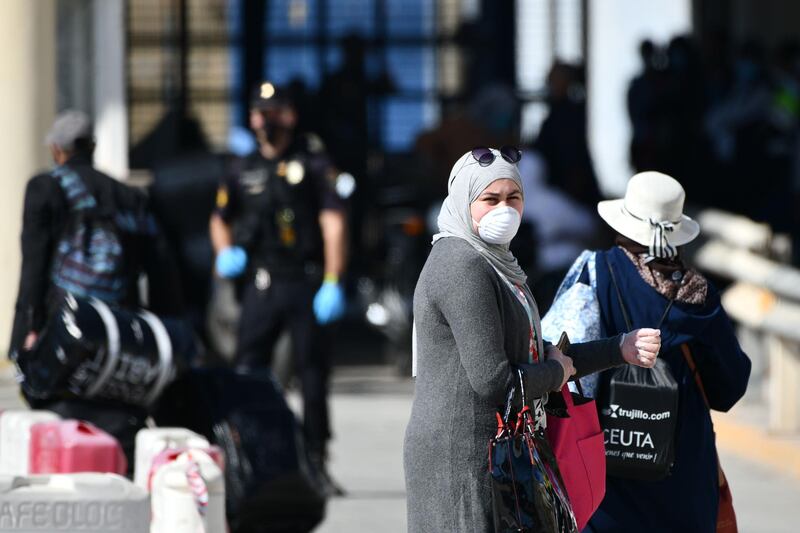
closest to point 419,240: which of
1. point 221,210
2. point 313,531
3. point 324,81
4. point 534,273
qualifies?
point 534,273

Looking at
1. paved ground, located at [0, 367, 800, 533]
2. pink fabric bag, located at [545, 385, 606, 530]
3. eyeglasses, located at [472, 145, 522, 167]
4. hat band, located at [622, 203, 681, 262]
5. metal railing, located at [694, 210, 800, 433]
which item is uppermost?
eyeglasses, located at [472, 145, 522, 167]

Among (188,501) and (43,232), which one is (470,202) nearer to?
(188,501)

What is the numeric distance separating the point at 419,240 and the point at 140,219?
21.2ft

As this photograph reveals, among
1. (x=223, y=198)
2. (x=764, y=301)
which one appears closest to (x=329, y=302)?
(x=223, y=198)

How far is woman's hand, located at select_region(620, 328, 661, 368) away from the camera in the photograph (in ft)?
16.3

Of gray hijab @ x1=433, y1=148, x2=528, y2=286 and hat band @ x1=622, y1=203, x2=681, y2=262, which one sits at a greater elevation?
gray hijab @ x1=433, y1=148, x2=528, y2=286

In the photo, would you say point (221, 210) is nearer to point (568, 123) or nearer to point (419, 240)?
point (419, 240)

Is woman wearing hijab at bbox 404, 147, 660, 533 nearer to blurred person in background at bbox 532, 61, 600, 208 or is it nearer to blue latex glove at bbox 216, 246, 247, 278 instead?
blue latex glove at bbox 216, 246, 247, 278

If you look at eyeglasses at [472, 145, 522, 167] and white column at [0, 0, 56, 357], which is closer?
eyeglasses at [472, 145, 522, 167]

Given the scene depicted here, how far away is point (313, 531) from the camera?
817 cm

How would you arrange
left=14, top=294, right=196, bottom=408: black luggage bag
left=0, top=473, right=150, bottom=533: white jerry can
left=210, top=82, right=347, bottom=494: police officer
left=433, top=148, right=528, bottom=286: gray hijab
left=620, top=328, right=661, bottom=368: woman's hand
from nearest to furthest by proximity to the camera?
left=433, top=148, right=528, bottom=286: gray hijab
left=620, top=328, right=661, bottom=368: woman's hand
left=0, top=473, right=150, bottom=533: white jerry can
left=14, top=294, right=196, bottom=408: black luggage bag
left=210, top=82, right=347, bottom=494: police officer

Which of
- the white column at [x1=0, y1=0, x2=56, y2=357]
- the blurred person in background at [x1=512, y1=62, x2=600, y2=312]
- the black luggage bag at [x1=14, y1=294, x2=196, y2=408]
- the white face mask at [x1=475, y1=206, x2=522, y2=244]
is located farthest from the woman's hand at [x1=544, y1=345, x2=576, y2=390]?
the white column at [x1=0, y1=0, x2=56, y2=357]

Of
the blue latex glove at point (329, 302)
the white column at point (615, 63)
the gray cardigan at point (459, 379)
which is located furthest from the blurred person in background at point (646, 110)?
the gray cardigan at point (459, 379)

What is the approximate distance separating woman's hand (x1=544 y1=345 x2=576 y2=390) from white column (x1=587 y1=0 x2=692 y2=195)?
12.1 meters
